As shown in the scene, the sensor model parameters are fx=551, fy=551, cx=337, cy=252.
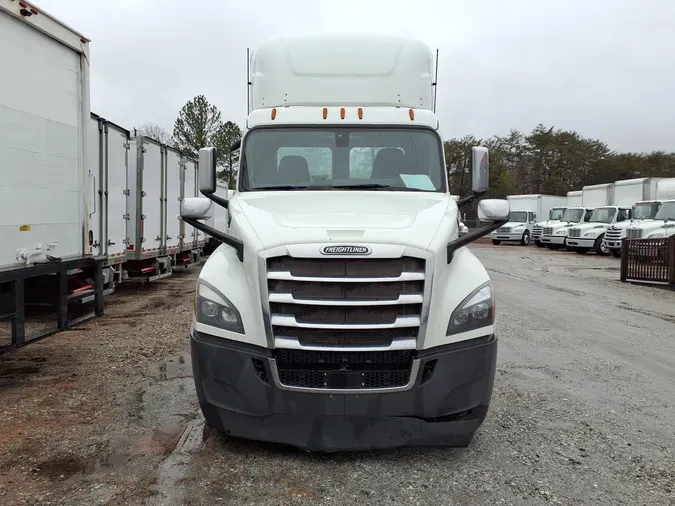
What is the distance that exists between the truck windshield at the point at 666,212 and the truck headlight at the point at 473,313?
22227 mm

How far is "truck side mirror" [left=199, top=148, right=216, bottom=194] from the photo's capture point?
4965mm

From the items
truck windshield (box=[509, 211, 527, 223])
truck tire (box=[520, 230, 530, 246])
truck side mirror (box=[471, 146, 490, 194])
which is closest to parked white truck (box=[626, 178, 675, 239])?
truck tire (box=[520, 230, 530, 246])

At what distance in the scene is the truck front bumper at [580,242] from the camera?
2700 centimetres

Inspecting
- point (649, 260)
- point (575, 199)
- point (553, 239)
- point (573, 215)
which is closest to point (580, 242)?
point (553, 239)

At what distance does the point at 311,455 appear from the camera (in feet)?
12.5

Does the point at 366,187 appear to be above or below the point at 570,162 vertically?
below

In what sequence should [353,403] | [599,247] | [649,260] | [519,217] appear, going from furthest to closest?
[519,217] → [599,247] → [649,260] → [353,403]

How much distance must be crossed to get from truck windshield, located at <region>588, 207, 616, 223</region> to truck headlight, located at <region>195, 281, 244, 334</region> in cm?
2740

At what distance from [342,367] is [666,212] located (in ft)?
76.4

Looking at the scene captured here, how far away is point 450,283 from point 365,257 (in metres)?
0.65

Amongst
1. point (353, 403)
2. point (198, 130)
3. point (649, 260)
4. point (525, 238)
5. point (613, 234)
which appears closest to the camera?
point (353, 403)

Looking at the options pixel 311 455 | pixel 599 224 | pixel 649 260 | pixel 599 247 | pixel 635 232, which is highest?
pixel 599 224

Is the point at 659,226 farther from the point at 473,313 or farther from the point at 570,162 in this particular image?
the point at 570,162

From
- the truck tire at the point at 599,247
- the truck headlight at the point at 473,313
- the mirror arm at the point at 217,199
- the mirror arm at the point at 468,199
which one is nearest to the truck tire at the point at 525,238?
the truck tire at the point at 599,247
